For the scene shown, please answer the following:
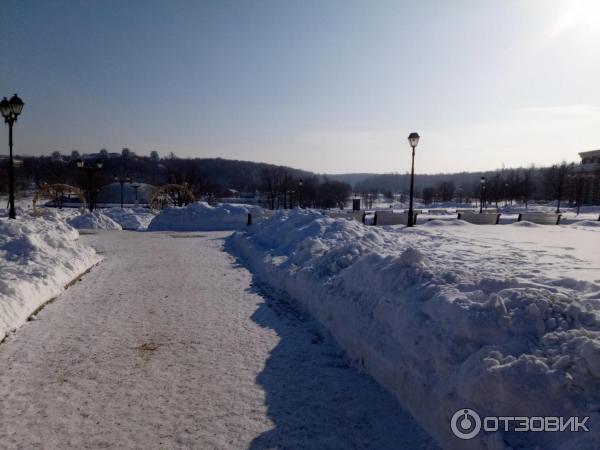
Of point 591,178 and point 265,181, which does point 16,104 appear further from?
point 591,178

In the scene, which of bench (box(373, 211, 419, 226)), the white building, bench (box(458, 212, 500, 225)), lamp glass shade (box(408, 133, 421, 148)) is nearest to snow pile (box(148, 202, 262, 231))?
bench (box(373, 211, 419, 226))

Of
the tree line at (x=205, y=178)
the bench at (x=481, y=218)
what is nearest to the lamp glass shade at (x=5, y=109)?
the bench at (x=481, y=218)

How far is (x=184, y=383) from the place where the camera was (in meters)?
4.51

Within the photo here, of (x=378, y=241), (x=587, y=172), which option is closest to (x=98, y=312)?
(x=378, y=241)

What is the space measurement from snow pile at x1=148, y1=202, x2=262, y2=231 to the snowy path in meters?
15.8

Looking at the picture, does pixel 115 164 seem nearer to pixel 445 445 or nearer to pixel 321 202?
pixel 321 202

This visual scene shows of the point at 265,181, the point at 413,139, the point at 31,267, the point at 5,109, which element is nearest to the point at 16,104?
the point at 5,109

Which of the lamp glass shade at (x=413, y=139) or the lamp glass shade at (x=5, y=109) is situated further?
the lamp glass shade at (x=413, y=139)

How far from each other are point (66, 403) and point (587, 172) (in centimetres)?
8150

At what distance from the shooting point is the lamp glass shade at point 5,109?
41.3ft

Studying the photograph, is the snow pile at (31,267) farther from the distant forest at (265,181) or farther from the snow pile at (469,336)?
the distant forest at (265,181)

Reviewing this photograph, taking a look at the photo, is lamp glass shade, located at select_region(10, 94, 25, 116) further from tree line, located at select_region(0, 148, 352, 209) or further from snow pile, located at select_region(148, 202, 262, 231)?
tree line, located at select_region(0, 148, 352, 209)

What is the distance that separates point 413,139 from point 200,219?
13.1 m

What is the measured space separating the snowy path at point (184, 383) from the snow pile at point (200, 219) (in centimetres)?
1580
